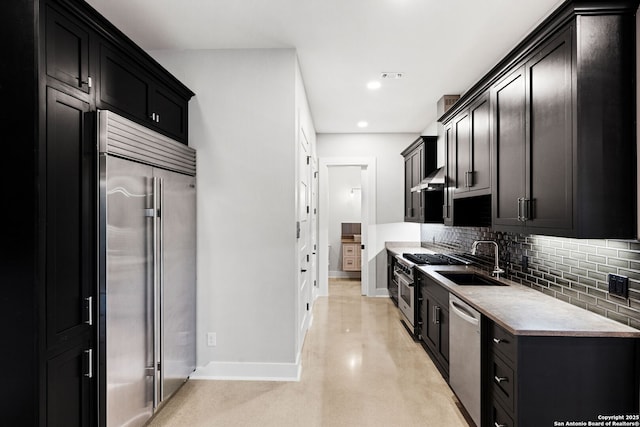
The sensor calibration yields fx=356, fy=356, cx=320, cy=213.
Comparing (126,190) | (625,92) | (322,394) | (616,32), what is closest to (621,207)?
(625,92)

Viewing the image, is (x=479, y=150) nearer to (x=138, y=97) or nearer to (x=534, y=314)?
(x=534, y=314)

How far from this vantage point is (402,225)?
6.05 m

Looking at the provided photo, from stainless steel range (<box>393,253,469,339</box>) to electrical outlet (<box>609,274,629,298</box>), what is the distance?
2.01 meters

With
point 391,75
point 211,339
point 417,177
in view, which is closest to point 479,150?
point 391,75

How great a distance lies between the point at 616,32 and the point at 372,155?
4329 mm

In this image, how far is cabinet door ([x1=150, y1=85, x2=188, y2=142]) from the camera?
2646 mm

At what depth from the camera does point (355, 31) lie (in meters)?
2.75

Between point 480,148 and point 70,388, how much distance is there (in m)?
3.12

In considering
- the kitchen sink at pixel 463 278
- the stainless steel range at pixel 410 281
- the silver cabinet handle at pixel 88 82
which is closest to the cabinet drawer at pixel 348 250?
the stainless steel range at pixel 410 281

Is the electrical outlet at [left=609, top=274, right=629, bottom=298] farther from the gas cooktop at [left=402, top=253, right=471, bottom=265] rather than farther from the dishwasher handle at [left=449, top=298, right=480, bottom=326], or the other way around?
the gas cooktop at [left=402, top=253, right=471, bottom=265]

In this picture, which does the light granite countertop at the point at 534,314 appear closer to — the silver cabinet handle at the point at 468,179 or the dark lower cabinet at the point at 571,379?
the dark lower cabinet at the point at 571,379

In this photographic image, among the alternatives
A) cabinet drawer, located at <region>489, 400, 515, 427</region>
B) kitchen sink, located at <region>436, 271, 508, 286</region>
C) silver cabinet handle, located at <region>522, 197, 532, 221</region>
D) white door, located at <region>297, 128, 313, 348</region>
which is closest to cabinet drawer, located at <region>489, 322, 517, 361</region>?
cabinet drawer, located at <region>489, 400, 515, 427</region>

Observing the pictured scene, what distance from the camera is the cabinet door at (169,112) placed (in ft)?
8.68

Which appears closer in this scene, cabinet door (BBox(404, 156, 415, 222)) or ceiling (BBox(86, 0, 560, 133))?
ceiling (BBox(86, 0, 560, 133))
